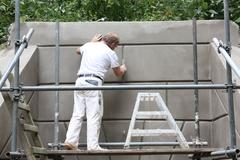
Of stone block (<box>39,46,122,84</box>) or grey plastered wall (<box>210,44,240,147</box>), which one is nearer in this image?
grey plastered wall (<box>210,44,240,147</box>)

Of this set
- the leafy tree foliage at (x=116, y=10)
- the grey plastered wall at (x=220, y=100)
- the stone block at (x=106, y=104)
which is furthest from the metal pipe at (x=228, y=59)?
the leafy tree foliage at (x=116, y=10)

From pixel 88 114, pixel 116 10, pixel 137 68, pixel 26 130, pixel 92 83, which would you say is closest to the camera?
pixel 26 130

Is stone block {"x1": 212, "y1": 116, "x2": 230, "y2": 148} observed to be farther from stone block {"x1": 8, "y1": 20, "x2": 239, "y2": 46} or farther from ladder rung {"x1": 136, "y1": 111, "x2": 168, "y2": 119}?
stone block {"x1": 8, "y1": 20, "x2": 239, "y2": 46}

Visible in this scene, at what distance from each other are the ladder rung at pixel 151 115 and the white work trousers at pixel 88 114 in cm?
58

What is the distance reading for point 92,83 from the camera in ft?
22.7

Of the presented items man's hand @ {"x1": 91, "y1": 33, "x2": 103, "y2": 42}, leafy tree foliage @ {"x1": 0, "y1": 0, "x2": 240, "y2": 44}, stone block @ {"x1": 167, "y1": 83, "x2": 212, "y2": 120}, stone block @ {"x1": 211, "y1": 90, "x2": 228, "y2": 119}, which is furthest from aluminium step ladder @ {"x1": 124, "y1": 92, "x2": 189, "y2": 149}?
leafy tree foliage @ {"x1": 0, "y1": 0, "x2": 240, "y2": 44}

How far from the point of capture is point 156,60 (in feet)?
26.2

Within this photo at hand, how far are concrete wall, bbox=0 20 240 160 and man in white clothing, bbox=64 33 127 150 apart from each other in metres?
0.52

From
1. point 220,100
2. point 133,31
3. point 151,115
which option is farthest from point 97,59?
point 220,100

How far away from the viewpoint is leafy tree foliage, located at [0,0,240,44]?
9.96m

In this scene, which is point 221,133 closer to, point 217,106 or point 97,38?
point 217,106

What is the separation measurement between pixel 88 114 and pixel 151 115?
0.82 meters

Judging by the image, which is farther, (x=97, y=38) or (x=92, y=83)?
(x=97, y=38)

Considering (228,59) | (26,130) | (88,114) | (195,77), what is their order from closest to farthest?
(228,59), (26,130), (88,114), (195,77)
